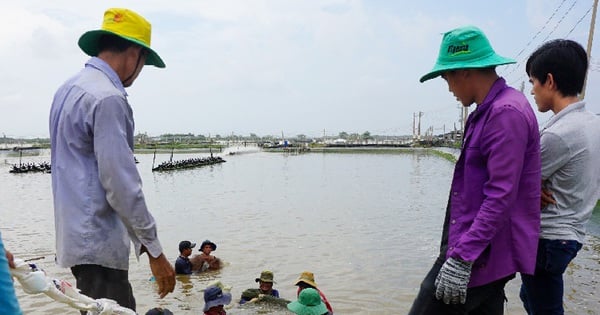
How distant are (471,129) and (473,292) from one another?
0.78 m

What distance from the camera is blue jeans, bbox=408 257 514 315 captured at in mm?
2113

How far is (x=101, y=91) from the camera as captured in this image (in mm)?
2080

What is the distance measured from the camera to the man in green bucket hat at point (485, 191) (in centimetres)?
194

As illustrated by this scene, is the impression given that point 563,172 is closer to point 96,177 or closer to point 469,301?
point 469,301

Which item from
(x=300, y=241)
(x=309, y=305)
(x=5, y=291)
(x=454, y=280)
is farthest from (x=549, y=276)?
(x=300, y=241)

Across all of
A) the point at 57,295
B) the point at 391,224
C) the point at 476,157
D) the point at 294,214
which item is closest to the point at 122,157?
the point at 57,295

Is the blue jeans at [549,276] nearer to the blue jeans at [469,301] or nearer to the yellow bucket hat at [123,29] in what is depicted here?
the blue jeans at [469,301]

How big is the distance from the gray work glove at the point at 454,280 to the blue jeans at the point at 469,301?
3.4 inches

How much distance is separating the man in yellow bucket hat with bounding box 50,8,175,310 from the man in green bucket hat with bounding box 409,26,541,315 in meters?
1.42

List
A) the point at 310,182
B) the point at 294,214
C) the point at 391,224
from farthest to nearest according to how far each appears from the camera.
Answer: the point at 310,182 → the point at 294,214 → the point at 391,224

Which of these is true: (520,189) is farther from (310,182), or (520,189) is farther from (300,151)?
(300,151)

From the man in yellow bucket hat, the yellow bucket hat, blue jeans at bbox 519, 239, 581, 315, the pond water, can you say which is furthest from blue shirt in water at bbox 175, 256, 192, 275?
blue jeans at bbox 519, 239, 581, 315

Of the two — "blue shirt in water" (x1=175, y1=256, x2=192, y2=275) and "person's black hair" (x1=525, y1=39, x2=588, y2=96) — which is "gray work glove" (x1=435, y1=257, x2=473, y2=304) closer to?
"person's black hair" (x1=525, y1=39, x2=588, y2=96)

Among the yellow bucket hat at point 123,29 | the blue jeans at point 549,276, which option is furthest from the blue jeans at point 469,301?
the yellow bucket hat at point 123,29
